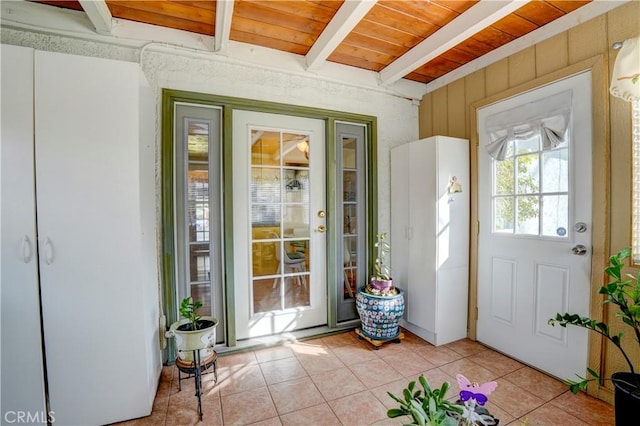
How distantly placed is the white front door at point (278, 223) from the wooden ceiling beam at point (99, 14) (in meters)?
0.95

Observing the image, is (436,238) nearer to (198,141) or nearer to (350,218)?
(350,218)

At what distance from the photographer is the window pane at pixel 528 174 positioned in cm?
206

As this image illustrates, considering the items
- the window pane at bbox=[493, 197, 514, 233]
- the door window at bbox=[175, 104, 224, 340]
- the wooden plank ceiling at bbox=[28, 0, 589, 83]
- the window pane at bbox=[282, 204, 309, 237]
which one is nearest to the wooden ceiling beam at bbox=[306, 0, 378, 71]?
the wooden plank ceiling at bbox=[28, 0, 589, 83]

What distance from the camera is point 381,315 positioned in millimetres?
2352

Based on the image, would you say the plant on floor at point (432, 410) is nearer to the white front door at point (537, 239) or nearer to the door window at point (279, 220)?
the white front door at point (537, 239)

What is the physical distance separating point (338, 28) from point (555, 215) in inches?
78.3

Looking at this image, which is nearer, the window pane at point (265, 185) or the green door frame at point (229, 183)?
the green door frame at point (229, 183)

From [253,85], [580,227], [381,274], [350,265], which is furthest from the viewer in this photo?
[350,265]

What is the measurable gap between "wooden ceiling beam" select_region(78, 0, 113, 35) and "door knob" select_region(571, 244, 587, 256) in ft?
11.0

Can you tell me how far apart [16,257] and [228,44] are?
6.28ft

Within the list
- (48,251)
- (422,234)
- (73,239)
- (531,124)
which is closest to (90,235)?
(73,239)

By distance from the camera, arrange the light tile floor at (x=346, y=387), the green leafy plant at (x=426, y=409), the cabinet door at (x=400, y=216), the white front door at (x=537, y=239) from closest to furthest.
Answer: the green leafy plant at (x=426, y=409), the light tile floor at (x=346, y=387), the white front door at (x=537, y=239), the cabinet door at (x=400, y=216)

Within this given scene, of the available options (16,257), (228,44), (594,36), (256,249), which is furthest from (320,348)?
(594,36)

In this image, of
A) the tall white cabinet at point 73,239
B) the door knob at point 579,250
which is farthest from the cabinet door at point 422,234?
the tall white cabinet at point 73,239
